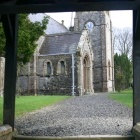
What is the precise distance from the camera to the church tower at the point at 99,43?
4619 cm

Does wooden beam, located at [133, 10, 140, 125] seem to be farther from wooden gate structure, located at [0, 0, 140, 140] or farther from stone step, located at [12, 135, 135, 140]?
stone step, located at [12, 135, 135, 140]

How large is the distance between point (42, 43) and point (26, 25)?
22029 millimetres

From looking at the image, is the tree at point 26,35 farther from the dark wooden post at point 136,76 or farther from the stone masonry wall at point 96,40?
the stone masonry wall at point 96,40

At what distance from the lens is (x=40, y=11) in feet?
19.6

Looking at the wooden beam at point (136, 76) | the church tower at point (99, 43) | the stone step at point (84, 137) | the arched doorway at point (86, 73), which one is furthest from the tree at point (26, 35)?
the church tower at point (99, 43)

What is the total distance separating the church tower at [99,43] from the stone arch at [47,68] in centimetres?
1070

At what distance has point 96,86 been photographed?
4628 cm

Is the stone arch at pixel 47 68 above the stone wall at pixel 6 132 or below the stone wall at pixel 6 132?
above

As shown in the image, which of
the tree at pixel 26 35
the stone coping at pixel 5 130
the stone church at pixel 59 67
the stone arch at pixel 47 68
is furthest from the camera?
the stone arch at pixel 47 68

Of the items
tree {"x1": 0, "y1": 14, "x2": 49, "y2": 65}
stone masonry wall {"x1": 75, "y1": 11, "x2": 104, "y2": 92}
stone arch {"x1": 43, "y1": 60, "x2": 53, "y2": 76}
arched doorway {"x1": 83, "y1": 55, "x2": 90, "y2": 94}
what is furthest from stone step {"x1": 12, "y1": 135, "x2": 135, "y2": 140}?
stone masonry wall {"x1": 75, "y1": 11, "x2": 104, "y2": 92}

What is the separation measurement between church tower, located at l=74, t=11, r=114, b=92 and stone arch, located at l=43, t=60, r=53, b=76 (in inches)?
421

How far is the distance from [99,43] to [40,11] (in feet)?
136

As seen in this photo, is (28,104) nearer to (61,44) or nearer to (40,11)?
(40,11)

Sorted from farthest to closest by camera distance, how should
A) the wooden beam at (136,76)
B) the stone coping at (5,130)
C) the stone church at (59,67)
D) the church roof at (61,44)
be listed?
the church roof at (61,44) < the stone church at (59,67) < the wooden beam at (136,76) < the stone coping at (5,130)
